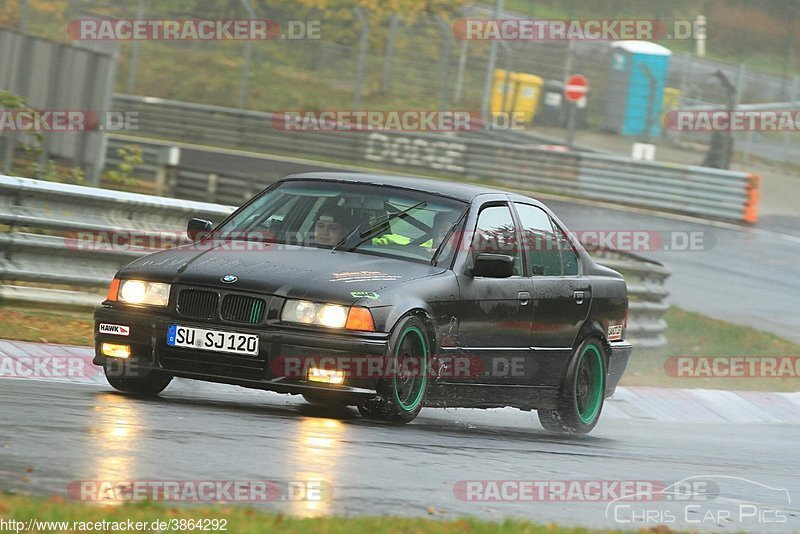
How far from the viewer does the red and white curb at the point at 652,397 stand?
9.85 metres

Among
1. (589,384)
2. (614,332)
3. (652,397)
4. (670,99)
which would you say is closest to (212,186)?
(652,397)

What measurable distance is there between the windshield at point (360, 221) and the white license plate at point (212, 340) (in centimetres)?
108

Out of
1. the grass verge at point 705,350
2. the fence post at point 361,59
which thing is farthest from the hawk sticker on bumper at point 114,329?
the fence post at point 361,59

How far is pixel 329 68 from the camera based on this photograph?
34.0m

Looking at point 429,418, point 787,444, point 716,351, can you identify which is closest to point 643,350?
point 716,351

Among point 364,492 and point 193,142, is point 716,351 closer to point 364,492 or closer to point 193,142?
point 364,492

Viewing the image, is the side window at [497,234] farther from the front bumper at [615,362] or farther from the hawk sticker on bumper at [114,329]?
the hawk sticker on bumper at [114,329]

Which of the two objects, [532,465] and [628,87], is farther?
[628,87]

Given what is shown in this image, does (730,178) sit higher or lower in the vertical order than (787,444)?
higher

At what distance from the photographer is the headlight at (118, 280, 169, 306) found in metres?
8.42

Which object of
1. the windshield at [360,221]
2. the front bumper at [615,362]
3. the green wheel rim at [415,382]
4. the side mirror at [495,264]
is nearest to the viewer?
the green wheel rim at [415,382]

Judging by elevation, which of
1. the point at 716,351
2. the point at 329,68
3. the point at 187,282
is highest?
the point at 329,68

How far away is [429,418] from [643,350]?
5.77m

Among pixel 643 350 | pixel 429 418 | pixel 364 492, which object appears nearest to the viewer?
pixel 364 492
